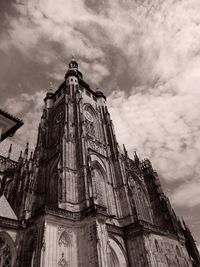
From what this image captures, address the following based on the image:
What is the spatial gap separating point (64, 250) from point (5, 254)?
471 cm

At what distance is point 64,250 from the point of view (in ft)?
51.2

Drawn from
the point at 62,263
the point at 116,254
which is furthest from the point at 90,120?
the point at 62,263

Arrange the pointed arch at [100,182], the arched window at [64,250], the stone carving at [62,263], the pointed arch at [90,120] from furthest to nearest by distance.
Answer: the pointed arch at [90,120], the pointed arch at [100,182], the arched window at [64,250], the stone carving at [62,263]

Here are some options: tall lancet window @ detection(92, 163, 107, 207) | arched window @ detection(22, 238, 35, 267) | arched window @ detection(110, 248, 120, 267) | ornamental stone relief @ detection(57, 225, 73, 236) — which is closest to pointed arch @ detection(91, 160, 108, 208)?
tall lancet window @ detection(92, 163, 107, 207)

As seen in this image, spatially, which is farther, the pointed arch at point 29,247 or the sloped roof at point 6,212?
the sloped roof at point 6,212

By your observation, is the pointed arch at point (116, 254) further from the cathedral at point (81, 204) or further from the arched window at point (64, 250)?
the arched window at point (64, 250)

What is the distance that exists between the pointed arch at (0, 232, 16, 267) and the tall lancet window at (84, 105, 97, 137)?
15.0 m

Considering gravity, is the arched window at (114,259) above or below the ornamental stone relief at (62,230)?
below

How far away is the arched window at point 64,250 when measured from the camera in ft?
49.3

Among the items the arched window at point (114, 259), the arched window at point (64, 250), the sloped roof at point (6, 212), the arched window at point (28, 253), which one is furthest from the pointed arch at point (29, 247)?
the arched window at point (114, 259)

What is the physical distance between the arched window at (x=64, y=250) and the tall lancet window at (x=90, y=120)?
14.2m

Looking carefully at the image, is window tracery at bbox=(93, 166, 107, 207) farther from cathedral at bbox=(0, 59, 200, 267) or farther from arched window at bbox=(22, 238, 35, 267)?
arched window at bbox=(22, 238, 35, 267)

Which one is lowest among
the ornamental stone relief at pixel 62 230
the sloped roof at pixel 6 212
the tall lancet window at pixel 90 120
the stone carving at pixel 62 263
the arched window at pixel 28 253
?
the stone carving at pixel 62 263

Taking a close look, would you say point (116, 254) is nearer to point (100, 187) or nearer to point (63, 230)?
point (63, 230)
